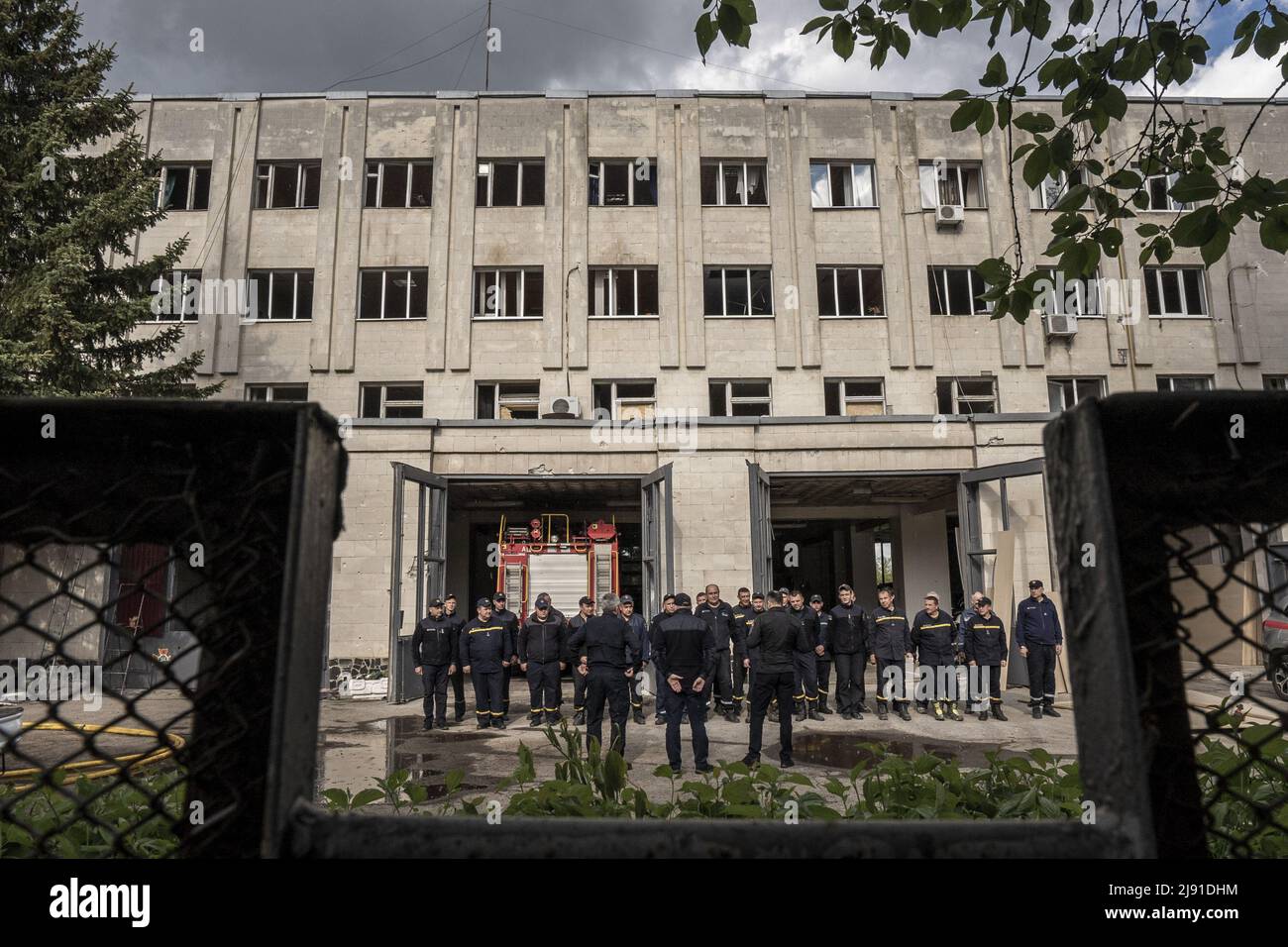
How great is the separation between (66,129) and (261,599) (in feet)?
60.1

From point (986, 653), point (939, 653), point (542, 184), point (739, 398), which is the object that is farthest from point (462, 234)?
point (986, 653)

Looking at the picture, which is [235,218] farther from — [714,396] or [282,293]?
[714,396]

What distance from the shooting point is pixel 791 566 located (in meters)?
29.6

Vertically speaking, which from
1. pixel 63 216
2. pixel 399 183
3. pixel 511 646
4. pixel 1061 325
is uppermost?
pixel 399 183

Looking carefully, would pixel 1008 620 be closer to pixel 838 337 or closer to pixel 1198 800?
pixel 838 337

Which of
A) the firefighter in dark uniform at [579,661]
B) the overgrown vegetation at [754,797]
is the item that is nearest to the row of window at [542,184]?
the firefighter in dark uniform at [579,661]

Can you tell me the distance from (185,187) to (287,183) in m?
2.44

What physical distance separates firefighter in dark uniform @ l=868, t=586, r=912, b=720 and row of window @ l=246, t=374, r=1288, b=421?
6.76 m

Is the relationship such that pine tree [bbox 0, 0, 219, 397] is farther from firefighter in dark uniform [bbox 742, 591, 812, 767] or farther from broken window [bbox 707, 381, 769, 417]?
firefighter in dark uniform [bbox 742, 591, 812, 767]

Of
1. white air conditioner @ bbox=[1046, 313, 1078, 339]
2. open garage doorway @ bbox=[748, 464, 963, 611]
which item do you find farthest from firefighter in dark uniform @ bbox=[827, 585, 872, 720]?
white air conditioner @ bbox=[1046, 313, 1078, 339]

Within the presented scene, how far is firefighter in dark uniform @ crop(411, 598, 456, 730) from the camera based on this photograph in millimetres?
12695

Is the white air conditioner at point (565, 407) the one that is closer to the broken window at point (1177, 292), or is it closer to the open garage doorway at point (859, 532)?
the open garage doorway at point (859, 532)

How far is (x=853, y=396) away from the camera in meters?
19.6
